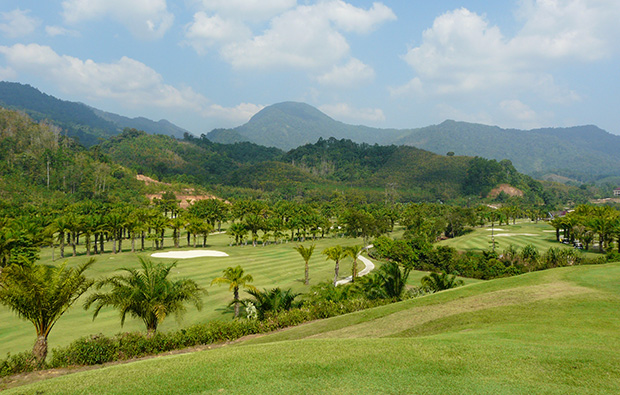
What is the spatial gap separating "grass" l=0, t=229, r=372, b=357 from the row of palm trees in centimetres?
3402

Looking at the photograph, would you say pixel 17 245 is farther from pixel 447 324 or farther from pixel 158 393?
pixel 447 324

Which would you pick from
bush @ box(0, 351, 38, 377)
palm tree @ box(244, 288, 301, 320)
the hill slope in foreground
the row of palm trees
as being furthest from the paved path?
the row of palm trees

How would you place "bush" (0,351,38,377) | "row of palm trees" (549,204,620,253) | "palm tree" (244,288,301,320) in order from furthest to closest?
"row of palm trees" (549,204,620,253), "palm tree" (244,288,301,320), "bush" (0,351,38,377)

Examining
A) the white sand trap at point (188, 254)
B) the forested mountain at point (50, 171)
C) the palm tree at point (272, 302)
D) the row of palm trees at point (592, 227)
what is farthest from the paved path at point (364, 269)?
the forested mountain at point (50, 171)

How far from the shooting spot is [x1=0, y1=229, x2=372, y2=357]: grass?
70.8ft

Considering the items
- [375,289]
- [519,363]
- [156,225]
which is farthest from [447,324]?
[156,225]

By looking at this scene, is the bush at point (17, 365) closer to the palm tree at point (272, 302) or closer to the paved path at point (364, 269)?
the palm tree at point (272, 302)

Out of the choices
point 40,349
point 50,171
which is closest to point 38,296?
point 40,349

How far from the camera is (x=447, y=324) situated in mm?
13875

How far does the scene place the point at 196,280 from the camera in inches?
1422

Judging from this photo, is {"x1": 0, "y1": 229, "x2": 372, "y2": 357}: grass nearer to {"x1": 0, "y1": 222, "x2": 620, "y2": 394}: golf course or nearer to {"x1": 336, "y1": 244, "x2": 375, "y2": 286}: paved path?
{"x1": 336, "y1": 244, "x2": 375, "y2": 286}: paved path

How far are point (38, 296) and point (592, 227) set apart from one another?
196 ft

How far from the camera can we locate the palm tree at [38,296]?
1306cm

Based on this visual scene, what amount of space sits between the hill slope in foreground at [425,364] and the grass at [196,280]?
800 centimetres
